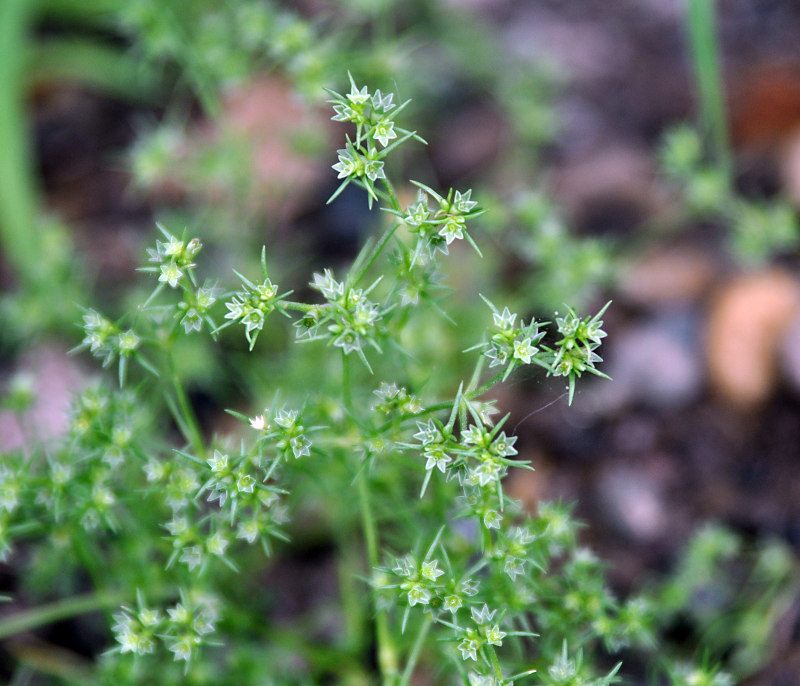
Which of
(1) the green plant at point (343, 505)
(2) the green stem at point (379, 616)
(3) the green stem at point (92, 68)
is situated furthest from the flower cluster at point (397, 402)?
(3) the green stem at point (92, 68)

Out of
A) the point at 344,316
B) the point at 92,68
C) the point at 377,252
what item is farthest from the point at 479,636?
the point at 92,68

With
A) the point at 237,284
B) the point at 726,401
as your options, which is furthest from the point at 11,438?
the point at 726,401

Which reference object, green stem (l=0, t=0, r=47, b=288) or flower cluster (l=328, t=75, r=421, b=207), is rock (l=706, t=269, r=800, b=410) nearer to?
flower cluster (l=328, t=75, r=421, b=207)

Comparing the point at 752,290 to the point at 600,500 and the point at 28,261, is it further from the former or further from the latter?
the point at 28,261

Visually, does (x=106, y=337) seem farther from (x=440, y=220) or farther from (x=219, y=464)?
(x=440, y=220)

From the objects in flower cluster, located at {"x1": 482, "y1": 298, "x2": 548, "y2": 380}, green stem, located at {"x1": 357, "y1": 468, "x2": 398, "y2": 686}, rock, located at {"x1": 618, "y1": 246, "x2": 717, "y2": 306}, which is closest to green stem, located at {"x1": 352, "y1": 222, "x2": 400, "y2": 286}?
flower cluster, located at {"x1": 482, "y1": 298, "x2": 548, "y2": 380}
